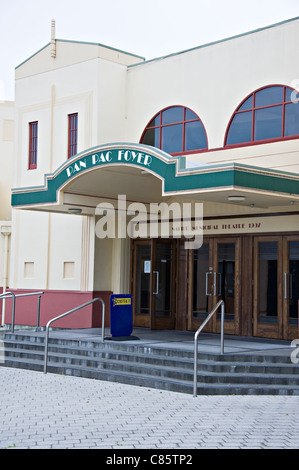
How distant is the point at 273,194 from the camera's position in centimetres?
1216

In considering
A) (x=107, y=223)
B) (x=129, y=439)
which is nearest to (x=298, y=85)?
(x=107, y=223)

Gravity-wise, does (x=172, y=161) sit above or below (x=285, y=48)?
below

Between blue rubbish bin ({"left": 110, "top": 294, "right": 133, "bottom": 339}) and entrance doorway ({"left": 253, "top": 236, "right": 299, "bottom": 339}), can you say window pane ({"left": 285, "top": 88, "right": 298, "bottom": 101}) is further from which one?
blue rubbish bin ({"left": 110, "top": 294, "right": 133, "bottom": 339})

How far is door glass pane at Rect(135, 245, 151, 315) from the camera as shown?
16.8 meters

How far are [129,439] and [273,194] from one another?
6058mm

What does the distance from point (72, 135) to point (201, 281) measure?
5263mm

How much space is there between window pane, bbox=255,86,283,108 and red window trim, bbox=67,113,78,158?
5.19 m

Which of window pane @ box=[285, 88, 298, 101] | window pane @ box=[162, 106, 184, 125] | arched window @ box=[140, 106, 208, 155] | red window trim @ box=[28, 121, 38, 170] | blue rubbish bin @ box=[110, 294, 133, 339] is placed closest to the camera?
blue rubbish bin @ box=[110, 294, 133, 339]

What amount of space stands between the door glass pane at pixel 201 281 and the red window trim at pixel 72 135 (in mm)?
4360

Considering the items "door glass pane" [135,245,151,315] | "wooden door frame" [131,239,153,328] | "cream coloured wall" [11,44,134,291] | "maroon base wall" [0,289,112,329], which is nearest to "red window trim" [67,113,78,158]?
"cream coloured wall" [11,44,134,291]

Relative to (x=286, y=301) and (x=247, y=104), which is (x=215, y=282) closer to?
(x=286, y=301)

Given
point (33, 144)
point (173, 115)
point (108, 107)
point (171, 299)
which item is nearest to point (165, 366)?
point (171, 299)

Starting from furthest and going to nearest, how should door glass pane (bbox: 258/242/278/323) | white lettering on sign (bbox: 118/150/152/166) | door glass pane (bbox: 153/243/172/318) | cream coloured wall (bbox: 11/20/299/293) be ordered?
door glass pane (bbox: 153/243/172/318), cream coloured wall (bbox: 11/20/299/293), door glass pane (bbox: 258/242/278/323), white lettering on sign (bbox: 118/150/152/166)

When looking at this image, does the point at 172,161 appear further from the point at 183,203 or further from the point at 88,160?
the point at 183,203
